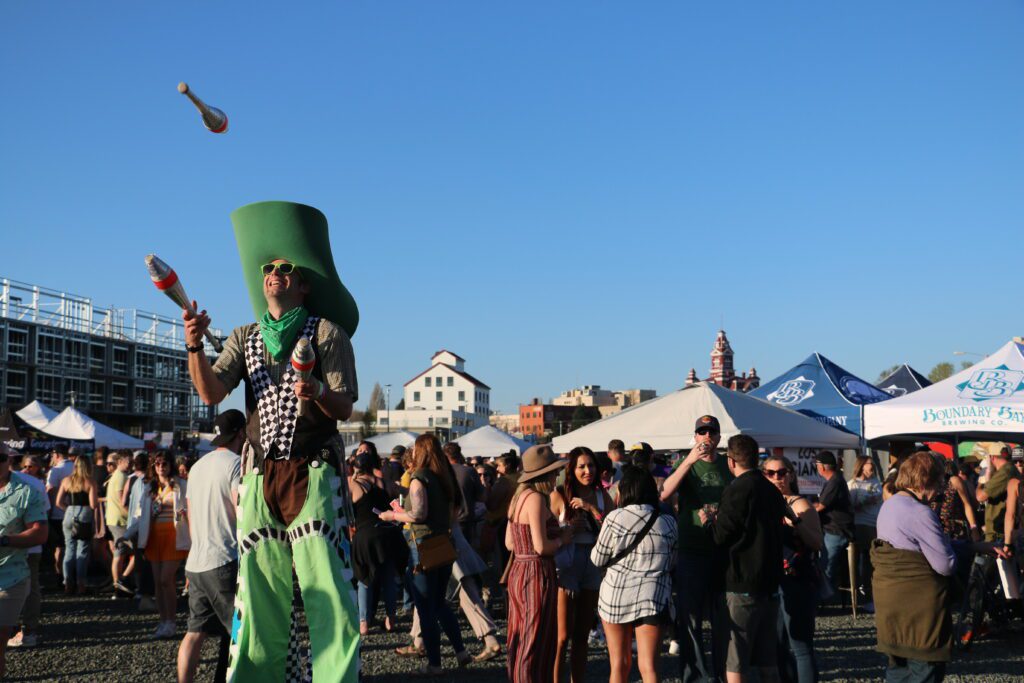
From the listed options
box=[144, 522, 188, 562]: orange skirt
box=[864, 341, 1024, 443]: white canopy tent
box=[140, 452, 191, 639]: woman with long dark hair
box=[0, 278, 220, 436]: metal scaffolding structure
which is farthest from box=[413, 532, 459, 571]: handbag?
box=[0, 278, 220, 436]: metal scaffolding structure

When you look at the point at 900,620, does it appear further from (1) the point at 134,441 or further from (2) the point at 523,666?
(1) the point at 134,441

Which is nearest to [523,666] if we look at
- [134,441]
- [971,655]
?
[971,655]

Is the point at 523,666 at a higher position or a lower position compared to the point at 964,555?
lower

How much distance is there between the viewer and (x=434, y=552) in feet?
26.3

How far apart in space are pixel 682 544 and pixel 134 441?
25456mm

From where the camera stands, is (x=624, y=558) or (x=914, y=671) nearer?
(x=914, y=671)

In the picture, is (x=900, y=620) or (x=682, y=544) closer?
(x=900, y=620)

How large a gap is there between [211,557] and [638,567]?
8.91ft

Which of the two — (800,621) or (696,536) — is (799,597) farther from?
(696,536)

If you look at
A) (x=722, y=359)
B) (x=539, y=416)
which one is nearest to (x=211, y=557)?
(x=722, y=359)

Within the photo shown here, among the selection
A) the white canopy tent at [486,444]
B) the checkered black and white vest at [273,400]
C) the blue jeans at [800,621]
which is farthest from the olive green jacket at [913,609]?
the white canopy tent at [486,444]

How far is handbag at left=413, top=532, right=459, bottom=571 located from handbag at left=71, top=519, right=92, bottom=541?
6659 mm

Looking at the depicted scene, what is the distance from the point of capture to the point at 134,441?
1146 inches

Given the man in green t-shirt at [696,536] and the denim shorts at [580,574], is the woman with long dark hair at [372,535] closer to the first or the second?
the denim shorts at [580,574]
